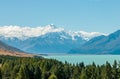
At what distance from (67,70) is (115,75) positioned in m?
32.4

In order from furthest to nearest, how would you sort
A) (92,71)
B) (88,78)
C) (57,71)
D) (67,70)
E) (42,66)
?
(42,66), (67,70), (57,71), (92,71), (88,78)

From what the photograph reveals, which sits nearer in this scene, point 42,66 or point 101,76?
point 101,76

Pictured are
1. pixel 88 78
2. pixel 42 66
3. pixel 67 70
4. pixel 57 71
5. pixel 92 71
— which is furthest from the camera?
pixel 42 66

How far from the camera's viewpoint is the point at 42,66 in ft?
559

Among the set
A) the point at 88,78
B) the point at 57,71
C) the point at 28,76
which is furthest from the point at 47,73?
the point at 88,78

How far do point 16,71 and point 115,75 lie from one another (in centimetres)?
3983

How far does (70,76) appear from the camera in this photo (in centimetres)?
15388

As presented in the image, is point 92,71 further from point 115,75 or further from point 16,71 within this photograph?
point 16,71

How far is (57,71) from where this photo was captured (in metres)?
146

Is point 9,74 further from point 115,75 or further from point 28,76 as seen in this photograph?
point 115,75

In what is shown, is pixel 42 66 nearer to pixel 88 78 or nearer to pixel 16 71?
pixel 16 71

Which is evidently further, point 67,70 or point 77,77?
point 67,70

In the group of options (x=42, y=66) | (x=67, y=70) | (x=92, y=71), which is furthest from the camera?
(x=42, y=66)

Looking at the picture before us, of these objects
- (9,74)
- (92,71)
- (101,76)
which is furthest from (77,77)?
(9,74)
